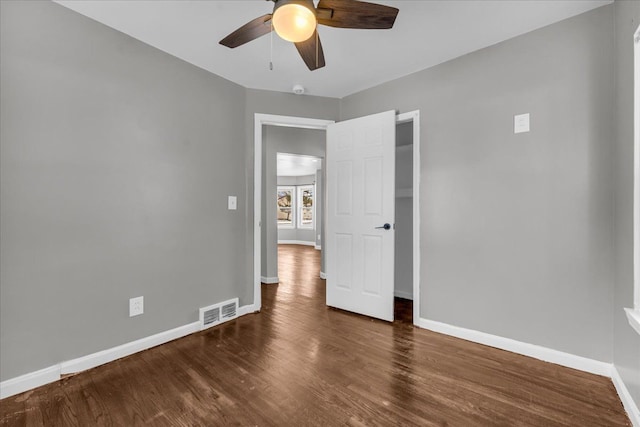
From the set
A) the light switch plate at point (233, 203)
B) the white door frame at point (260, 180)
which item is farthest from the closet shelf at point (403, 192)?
the light switch plate at point (233, 203)

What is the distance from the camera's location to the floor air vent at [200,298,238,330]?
113 inches

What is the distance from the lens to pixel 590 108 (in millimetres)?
2113

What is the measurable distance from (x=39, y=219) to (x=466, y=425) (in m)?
2.76

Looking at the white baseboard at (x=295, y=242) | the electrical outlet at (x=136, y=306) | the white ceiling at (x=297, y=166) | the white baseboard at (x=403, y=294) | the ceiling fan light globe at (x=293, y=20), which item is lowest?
the white baseboard at (x=403, y=294)

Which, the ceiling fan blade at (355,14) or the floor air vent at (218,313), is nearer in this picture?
the ceiling fan blade at (355,14)

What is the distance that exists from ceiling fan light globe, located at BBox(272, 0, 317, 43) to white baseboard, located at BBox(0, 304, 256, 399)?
2456 mm

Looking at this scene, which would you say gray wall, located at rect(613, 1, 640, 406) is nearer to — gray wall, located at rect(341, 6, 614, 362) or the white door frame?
gray wall, located at rect(341, 6, 614, 362)

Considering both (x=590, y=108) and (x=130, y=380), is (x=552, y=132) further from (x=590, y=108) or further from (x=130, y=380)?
(x=130, y=380)

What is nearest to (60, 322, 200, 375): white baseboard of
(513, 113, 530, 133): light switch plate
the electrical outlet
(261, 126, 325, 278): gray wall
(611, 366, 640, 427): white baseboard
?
the electrical outlet

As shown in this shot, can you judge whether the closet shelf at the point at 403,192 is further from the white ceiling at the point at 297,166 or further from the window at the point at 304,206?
the window at the point at 304,206

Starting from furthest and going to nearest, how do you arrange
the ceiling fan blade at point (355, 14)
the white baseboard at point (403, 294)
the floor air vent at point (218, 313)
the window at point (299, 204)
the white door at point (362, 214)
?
the window at point (299, 204) < the white baseboard at point (403, 294) < the white door at point (362, 214) < the floor air vent at point (218, 313) < the ceiling fan blade at point (355, 14)

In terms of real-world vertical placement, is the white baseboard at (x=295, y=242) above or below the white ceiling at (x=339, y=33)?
below

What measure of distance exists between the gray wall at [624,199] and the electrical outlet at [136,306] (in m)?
3.19

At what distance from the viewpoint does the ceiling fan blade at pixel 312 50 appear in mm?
1798
